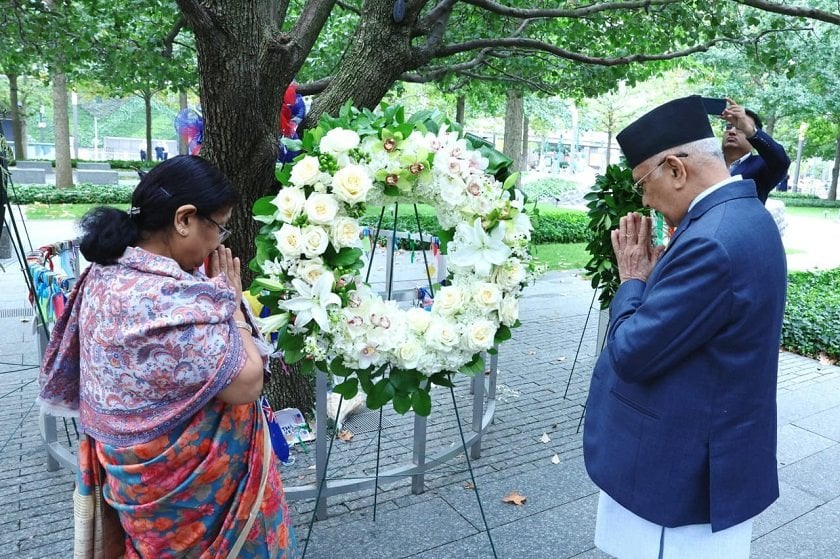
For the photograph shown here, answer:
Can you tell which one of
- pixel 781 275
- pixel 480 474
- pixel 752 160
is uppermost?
pixel 752 160

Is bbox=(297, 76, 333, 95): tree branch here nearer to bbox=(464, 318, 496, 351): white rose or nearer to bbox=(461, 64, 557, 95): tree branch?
bbox=(461, 64, 557, 95): tree branch

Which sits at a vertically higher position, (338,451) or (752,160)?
(752,160)

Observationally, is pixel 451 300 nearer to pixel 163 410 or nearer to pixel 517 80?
pixel 163 410

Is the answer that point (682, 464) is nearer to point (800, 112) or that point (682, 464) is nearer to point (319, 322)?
point (319, 322)

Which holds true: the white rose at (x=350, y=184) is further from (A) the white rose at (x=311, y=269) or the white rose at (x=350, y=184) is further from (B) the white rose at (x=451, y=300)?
(B) the white rose at (x=451, y=300)

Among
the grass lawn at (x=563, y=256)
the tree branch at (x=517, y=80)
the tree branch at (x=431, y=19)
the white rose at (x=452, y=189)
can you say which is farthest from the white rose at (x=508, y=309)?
the grass lawn at (x=563, y=256)

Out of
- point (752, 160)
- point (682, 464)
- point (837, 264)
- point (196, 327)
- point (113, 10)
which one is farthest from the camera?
point (837, 264)

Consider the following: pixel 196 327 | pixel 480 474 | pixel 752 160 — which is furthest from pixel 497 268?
pixel 752 160

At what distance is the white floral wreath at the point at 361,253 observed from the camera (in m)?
2.09

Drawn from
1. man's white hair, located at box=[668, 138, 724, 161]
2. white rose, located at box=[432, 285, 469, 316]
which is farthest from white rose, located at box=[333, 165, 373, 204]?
man's white hair, located at box=[668, 138, 724, 161]

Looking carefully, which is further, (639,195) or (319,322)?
(639,195)

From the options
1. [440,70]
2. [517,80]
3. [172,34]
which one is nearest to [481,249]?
[440,70]

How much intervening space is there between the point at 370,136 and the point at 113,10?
588cm

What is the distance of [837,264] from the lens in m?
12.6
